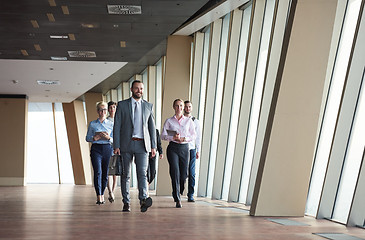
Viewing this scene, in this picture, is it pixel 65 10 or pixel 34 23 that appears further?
pixel 34 23

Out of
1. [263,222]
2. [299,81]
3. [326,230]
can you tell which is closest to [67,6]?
[299,81]

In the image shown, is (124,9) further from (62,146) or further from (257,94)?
(62,146)

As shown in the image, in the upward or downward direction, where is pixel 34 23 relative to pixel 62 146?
upward

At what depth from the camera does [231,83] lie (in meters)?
10.3

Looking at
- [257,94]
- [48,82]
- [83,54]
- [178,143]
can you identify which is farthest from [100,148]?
[48,82]

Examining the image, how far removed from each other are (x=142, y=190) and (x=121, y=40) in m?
6.78

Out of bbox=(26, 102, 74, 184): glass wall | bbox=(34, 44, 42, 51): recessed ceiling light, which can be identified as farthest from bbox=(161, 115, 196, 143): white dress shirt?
bbox=(26, 102, 74, 184): glass wall

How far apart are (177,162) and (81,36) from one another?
18.8 ft

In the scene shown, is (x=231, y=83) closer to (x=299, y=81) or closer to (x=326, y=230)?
(x=299, y=81)

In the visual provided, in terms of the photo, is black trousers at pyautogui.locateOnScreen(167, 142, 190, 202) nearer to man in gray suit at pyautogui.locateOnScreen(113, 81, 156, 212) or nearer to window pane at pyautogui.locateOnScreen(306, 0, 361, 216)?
man in gray suit at pyautogui.locateOnScreen(113, 81, 156, 212)

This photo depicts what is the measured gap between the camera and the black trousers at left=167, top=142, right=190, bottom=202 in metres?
7.32

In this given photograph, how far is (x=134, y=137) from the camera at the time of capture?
20.4 ft

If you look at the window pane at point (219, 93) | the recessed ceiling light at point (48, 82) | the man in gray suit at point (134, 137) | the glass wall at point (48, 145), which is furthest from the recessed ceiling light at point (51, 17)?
the glass wall at point (48, 145)

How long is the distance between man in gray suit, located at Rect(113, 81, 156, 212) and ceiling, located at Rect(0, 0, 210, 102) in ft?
11.3
